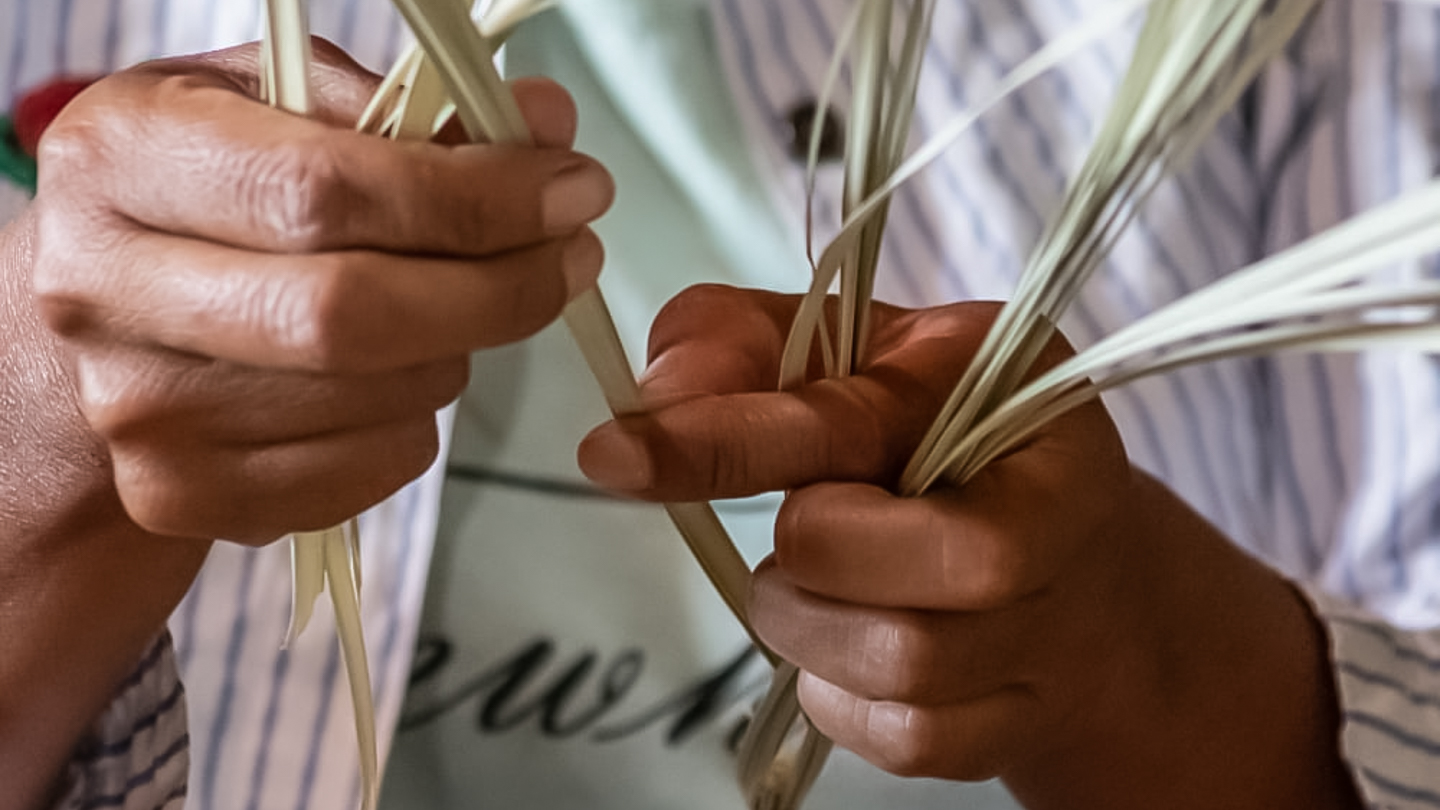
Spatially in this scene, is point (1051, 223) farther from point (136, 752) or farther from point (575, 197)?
point (136, 752)

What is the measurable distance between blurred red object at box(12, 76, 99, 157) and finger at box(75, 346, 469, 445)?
28 centimetres

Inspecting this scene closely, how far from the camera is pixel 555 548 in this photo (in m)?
0.52

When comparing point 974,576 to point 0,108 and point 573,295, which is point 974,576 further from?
point 0,108

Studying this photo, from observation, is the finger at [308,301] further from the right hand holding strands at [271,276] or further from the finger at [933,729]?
the finger at [933,729]

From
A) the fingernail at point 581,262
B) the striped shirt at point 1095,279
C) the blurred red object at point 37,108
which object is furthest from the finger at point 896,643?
the blurred red object at point 37,108

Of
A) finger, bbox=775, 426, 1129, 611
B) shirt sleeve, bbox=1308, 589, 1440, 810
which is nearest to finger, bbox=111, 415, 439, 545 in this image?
finger, bbox=775, 426, 1129, 611

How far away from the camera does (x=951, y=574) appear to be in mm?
261

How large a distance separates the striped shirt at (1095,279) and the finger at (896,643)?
0.22 m

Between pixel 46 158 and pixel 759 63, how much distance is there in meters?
0.36

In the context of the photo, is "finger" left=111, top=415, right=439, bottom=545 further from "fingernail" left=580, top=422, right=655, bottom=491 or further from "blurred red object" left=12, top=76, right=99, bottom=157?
"blurred red object" left=12, top=76, right=99, bottom=157

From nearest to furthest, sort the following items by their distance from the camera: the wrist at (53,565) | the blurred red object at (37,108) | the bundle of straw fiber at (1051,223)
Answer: the bundle of straw fiber at (1051,223) → the wrist at (53,565) → the blurred red object at (37,108)

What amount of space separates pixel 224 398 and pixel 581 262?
86mm

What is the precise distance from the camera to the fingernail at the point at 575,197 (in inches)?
8.6

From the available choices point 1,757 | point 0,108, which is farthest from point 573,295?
point 0,108
